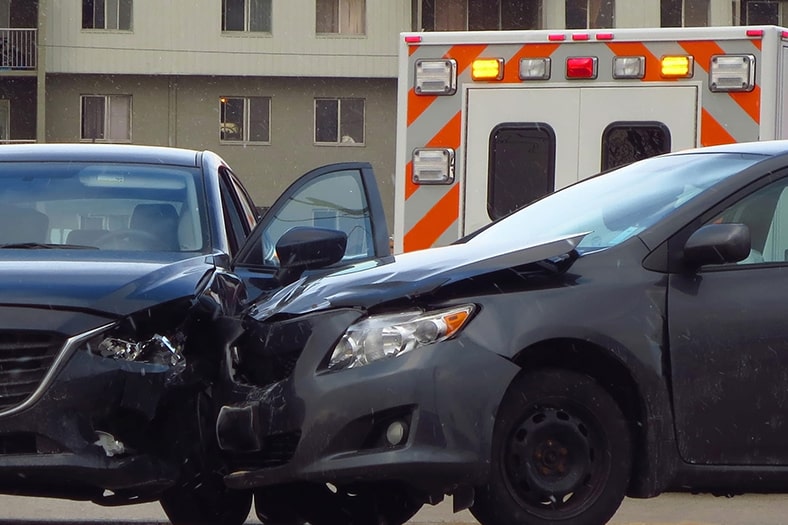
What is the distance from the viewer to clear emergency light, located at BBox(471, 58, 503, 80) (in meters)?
9.55

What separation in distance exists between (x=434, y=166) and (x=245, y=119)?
30.4m

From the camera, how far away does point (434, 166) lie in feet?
31.7

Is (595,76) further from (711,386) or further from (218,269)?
(711,386)

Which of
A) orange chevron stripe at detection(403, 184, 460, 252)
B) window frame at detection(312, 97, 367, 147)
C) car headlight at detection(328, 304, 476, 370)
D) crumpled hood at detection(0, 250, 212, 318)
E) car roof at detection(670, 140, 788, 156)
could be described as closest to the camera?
car headlight at detection(328, 304, 476, 370)

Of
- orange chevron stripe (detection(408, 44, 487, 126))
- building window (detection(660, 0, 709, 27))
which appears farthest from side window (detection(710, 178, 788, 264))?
building window (detection(660, 0, 709, 27))

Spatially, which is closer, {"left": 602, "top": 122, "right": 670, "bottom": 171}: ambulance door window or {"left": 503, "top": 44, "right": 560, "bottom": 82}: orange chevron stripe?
{"left": 602, "top": 122, "right": 670, "bottom": 171}: ambulance door window

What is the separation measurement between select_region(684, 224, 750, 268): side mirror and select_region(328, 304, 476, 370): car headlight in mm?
749

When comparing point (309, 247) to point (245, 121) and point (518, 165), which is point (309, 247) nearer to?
point (518, 165)

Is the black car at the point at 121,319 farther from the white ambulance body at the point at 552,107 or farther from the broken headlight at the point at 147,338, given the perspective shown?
the white ambulance body at the point at 552,107

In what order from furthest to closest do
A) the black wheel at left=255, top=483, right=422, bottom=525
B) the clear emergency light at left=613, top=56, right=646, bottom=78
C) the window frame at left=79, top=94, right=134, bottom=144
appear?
1. the window frame at left=79, top=94, right=134, bottom=144
2. the clear emergency light at left=613, top=56, right=646, bottom=78
3. the black wheel at left=255, top=483, right=422, bottom=525

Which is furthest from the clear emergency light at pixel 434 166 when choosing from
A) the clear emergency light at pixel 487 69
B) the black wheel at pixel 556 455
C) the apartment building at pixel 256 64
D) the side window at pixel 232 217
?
the apartment building at pixel 256 64

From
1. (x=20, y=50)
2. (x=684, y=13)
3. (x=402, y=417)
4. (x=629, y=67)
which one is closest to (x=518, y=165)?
(x=629, y=67)

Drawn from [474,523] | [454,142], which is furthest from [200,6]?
[474,523]

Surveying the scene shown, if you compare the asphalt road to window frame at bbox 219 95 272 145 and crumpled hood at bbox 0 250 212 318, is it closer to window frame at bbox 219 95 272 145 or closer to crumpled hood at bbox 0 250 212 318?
crumpled hood at bbox 0 250 212 318
